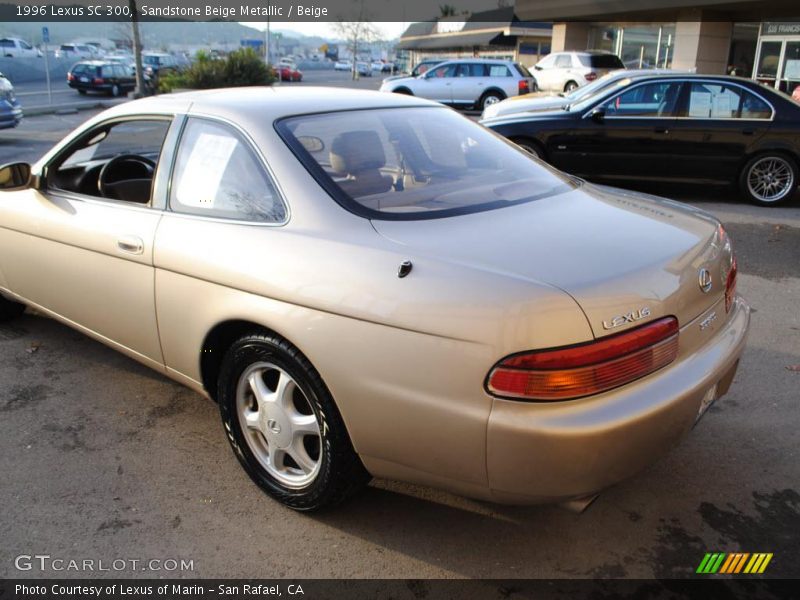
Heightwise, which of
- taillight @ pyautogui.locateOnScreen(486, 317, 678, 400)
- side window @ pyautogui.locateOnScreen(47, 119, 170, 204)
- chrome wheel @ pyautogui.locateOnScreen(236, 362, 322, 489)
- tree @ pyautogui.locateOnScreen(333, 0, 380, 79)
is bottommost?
chrome wheel @ pyautogui.locateOnScreen(236, 362, 322, 489)

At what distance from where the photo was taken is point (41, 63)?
46656mm

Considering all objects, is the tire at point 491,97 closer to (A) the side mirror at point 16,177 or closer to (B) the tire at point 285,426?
(A) the side mirror at point 16,177

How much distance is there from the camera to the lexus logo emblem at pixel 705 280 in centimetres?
265

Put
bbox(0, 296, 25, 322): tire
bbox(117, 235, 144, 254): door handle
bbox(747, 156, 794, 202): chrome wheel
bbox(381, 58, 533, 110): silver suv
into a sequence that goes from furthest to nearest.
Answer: bbox(381, 58, 533, 110): silver suv < bbox(747, 156, 794, 202): chrome wheel < bbox(0, 296, 25, 322): tire < bbox(117, 235, 144, 254): door handle

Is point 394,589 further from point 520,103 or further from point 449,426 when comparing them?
point 520,103

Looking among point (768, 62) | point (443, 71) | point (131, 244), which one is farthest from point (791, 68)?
point (131, 244)

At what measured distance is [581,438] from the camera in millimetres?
2197

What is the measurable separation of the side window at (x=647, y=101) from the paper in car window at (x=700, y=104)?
0.20 metres

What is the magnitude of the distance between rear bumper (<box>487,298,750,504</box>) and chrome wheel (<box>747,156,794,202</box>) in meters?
7.52

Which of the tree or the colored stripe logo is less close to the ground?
the tree

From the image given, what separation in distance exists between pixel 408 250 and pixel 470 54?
54.8 metres

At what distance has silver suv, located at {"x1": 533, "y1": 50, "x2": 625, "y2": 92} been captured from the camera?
80.9 feet

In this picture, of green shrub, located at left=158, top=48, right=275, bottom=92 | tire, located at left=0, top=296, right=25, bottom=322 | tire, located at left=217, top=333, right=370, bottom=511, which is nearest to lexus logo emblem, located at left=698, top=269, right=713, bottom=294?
tire, located at left=217, top=333, right=370, bottom=511

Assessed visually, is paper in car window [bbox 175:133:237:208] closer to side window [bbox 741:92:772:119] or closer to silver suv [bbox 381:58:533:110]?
side window [bbox 741:92:772:119]
